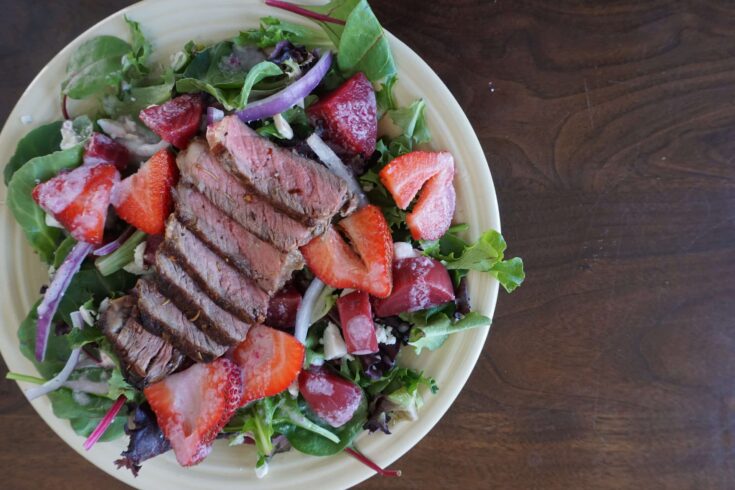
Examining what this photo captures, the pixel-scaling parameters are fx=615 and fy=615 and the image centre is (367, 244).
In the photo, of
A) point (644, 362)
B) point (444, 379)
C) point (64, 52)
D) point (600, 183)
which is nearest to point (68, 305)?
point (64, 52)

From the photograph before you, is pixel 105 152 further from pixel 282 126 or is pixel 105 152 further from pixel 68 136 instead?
pixel 282 126

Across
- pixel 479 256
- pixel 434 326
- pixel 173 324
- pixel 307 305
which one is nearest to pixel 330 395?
pixel 307 305

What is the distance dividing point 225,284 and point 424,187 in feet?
2.37

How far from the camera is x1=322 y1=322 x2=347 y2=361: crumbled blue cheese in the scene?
2051 mm

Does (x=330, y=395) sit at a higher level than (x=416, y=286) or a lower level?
lower

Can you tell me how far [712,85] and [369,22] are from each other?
1416 mm

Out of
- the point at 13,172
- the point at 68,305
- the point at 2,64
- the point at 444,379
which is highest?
the point at 2,64

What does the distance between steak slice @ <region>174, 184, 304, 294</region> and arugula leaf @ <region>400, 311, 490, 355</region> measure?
46 centimetres

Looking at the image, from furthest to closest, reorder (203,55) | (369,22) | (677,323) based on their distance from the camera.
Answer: (677,323) → (203,55) → (369,22)

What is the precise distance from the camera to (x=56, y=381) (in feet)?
6.72

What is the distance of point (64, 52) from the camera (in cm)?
201

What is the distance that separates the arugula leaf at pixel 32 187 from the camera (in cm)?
195

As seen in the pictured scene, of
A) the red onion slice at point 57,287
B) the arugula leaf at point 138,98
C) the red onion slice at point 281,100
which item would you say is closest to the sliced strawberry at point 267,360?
the red onion slice at point 57,287

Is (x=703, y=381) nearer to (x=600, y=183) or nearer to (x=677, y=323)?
(x=677, y=323)
